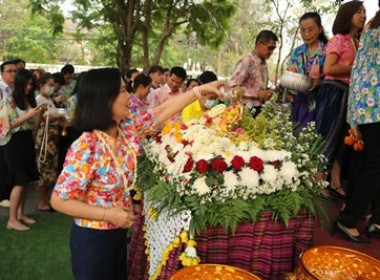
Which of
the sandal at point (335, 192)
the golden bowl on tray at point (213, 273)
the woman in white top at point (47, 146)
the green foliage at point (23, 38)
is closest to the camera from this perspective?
the golden bowl on tray at point (213, 273)

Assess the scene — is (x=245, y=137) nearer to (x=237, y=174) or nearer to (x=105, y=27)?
(x=237, y=174)

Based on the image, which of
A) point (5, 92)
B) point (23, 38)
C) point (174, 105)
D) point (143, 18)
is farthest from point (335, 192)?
point (23, 38)

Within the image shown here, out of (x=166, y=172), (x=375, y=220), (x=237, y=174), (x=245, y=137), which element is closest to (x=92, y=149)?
(x=166, y=172)

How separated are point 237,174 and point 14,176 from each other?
8.55 ft

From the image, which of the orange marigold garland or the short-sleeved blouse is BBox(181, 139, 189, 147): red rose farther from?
the short-sleeved blouse

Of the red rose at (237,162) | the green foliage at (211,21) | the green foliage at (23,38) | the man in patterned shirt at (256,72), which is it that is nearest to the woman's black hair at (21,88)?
the man in patterned shirt at (256,72)

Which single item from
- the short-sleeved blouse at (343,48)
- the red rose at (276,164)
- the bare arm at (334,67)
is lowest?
the red rose at (276,164)

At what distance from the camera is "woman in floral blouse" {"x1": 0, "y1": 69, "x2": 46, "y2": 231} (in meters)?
3.56

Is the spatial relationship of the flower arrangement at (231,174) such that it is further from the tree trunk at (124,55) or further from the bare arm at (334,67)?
the tree trunk at (124,55)

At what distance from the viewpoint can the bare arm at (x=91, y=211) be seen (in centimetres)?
164

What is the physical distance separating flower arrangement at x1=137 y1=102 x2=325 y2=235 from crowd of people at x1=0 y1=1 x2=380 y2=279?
0.24 m

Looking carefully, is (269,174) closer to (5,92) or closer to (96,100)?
(96,100)

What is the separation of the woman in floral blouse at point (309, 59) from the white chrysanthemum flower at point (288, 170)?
1678mm

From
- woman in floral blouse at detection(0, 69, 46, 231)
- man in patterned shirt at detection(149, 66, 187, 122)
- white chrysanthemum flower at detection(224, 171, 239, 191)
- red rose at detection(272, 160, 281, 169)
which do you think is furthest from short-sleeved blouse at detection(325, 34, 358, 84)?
woman in floral blouse at detection(0, 69, 46, 231)
